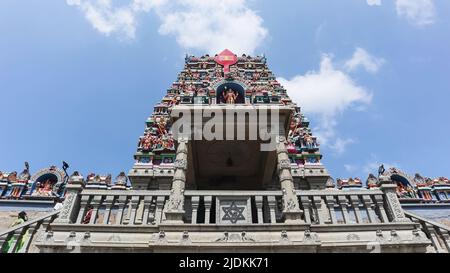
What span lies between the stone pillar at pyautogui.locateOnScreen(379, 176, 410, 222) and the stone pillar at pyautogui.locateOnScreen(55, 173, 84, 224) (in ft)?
27.5

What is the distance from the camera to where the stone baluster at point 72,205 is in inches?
302

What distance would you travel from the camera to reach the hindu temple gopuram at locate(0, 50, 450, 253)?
7262mm

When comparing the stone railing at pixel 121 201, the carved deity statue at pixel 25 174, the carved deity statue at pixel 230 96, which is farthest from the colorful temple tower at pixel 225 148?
the carved deity statue at pixel 25 174

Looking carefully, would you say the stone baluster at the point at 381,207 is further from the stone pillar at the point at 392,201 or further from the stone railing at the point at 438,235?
the stone railing at the point at 438,235

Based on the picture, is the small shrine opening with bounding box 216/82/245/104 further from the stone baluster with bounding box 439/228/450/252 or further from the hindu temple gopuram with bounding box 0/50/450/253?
the stone baluster with bounding box 439/228/450/252

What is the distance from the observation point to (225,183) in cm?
1314

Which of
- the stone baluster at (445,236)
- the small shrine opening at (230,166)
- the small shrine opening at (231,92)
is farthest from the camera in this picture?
the small shrine opening at (231,92)

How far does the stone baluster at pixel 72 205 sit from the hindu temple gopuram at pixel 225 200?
3 centimetres

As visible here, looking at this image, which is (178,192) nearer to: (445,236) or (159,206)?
(159,206)

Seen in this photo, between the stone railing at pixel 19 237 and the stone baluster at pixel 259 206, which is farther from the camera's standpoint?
the stone baluster at pixel 259 206

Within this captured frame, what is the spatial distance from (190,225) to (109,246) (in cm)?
198
